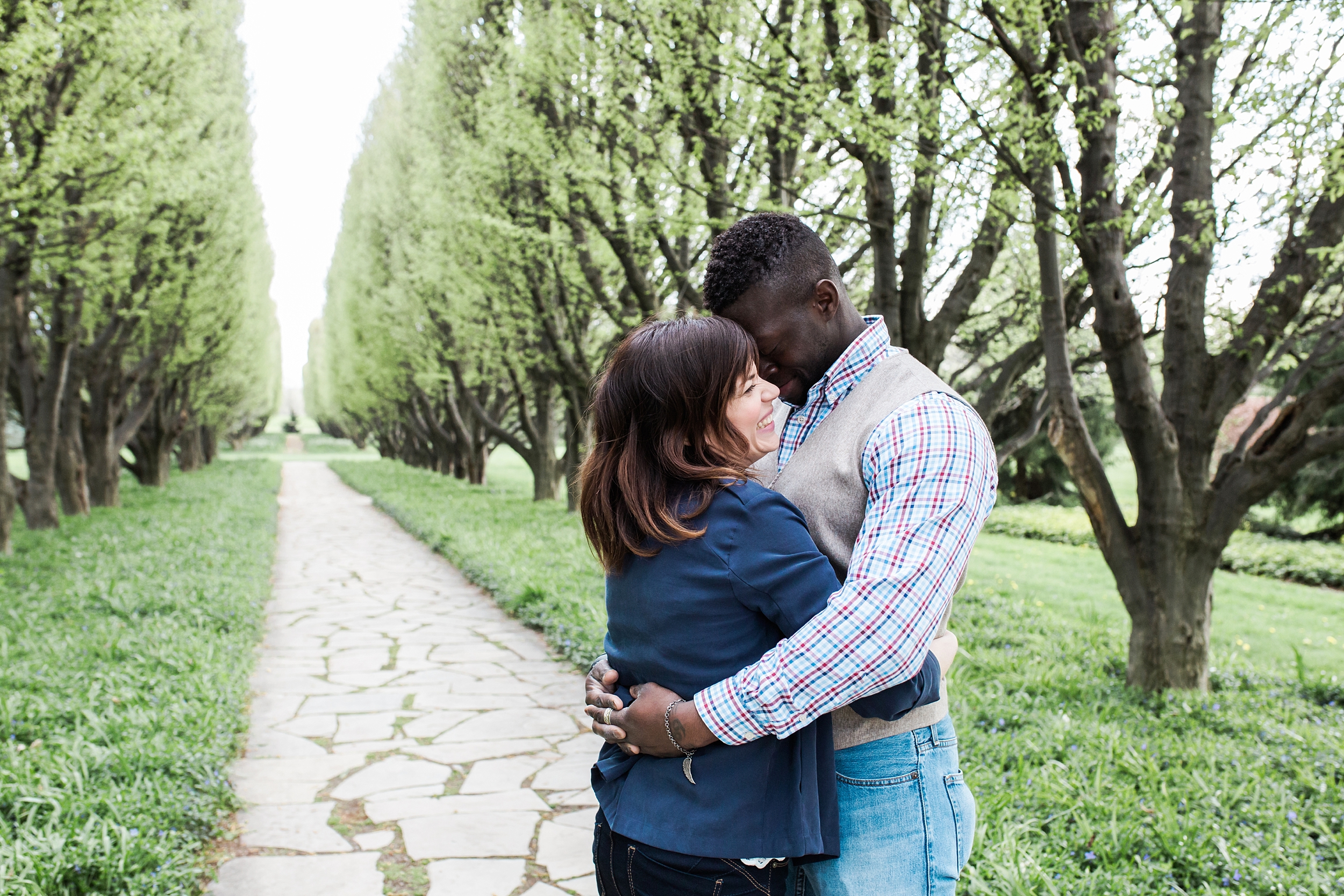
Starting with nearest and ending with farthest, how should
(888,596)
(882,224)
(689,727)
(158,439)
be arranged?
(888,596) < (689,727) < (882,224) < (158,439)

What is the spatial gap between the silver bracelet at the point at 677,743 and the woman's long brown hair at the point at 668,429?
235 millimetres

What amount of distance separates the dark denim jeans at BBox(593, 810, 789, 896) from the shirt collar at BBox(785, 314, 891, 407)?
79 cm

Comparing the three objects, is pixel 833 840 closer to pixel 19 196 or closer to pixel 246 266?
pixel 19 196

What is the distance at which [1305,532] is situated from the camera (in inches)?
714

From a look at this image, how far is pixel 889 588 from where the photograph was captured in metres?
1.29

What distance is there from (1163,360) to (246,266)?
63.1 ft

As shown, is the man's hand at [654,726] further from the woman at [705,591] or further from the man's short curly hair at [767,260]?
the man's short curly hair at [767,260]

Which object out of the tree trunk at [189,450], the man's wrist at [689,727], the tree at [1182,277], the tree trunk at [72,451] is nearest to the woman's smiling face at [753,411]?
the man's wrist at [689,727]

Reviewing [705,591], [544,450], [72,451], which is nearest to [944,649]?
[705,591]

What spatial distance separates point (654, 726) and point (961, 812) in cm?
57

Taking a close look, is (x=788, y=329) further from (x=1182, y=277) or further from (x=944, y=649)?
(x=1182, y=277)

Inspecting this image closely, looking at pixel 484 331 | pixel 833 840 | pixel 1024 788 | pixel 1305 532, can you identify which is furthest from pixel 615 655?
pixel 1305 532

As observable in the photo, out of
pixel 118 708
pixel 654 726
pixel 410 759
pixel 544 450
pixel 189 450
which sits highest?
pixel 544 450

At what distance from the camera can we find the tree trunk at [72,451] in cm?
1407
